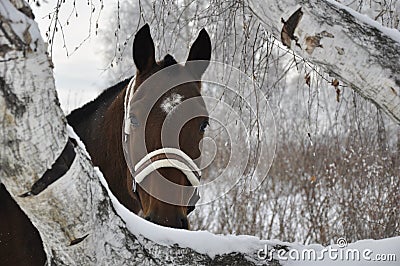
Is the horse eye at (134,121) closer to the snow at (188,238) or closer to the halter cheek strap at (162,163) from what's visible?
the halter cheek strap at (162,163)

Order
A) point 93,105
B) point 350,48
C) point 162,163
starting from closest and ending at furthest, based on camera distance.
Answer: point 350,48 < point 162,163 < point 93,105

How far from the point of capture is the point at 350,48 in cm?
151

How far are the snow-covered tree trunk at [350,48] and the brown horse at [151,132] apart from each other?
4.20 feet

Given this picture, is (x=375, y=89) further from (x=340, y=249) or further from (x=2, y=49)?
(x=2, y=49)

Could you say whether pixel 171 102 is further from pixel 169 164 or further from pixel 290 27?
pixel 290 27

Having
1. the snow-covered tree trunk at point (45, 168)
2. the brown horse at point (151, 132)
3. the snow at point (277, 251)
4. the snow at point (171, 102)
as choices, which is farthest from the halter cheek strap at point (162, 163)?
the snow-covered tree trunk at point (45, 168)

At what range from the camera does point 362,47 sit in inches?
59.6

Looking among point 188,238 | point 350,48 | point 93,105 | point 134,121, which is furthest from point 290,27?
point 93,105

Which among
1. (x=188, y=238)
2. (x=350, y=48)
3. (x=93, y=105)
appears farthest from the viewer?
(x=93, y=105)

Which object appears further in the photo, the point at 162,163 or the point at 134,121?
the point at 134,121

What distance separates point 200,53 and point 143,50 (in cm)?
36

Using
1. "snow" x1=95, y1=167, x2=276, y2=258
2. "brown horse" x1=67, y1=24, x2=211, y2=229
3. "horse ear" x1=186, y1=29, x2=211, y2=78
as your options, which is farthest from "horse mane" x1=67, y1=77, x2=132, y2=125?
"snow" x1=95, y1=167, x2=276, y2=258

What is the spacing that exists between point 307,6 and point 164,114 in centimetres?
136

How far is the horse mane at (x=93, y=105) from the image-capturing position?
3.11 meters
